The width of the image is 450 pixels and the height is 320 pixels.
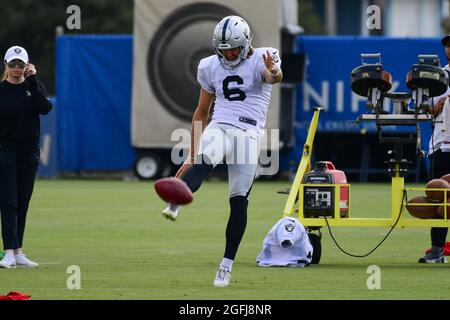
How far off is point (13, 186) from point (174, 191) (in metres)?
3.10

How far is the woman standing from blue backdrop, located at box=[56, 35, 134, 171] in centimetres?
2025

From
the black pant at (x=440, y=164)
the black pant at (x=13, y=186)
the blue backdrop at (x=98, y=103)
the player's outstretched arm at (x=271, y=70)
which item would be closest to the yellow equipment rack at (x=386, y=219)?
the black pant at (x=440, y=164)

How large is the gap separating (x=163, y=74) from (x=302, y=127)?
143 inches

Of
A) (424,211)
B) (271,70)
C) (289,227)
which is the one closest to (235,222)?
(271,70)

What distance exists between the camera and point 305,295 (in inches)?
418

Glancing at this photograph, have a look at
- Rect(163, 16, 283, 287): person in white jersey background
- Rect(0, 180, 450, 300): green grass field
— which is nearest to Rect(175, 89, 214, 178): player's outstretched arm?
Rect(163, 16, 283, 287): person in white jersey background

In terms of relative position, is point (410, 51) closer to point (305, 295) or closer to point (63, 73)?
point (63, 73)

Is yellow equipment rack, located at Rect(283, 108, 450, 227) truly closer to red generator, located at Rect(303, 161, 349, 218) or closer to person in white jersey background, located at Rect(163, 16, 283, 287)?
red generator, located at Rect(303, 161, 349, 218)

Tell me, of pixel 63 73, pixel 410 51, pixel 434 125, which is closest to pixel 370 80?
pixel 434 125

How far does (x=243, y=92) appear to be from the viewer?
11633 millimetres

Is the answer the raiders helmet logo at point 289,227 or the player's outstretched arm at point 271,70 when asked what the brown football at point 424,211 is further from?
the player's outstretched arm at point 271,70

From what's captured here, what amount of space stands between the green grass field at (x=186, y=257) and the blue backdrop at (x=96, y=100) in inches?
328

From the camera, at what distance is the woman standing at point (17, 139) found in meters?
13.1

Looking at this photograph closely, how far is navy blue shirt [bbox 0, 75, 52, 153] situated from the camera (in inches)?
521
